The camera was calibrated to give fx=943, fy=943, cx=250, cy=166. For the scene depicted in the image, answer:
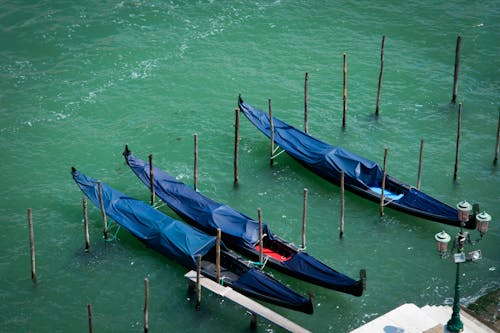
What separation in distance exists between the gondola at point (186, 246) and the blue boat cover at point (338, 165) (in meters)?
5.09

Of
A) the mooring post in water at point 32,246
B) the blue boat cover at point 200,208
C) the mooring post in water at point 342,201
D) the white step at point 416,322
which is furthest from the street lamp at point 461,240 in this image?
the mooring post in water at point 32,246

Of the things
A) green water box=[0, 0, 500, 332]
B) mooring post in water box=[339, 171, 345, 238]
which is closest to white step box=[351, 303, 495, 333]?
green water box=[0, 0, 500, 332]

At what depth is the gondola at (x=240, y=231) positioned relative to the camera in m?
25.8

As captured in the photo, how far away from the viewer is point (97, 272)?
27.5 m

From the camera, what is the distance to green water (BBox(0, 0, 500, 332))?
26703 mm

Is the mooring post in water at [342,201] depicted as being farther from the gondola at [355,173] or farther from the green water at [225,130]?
the gondola at [355,173]

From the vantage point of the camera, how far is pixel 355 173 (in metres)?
30.0

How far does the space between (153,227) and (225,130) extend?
7.59 m

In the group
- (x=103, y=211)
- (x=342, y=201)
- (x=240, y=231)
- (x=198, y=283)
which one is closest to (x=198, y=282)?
(x=198, y=283)

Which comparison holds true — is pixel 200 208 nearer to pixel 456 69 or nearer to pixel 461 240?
pixel 461 240

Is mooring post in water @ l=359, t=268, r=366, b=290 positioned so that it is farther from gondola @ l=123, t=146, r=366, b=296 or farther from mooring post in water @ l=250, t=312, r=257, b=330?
mooring post in water @ l=250, t=312, r=257, b=330

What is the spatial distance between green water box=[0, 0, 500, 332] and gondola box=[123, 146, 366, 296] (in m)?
0.76

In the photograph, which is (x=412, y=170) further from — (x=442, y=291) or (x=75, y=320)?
(x=75, y=320)

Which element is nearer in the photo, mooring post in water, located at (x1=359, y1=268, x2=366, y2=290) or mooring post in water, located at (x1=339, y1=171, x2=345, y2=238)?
mooring post in water, located at (x1=359, y1=268, x2=366, y2=290)
